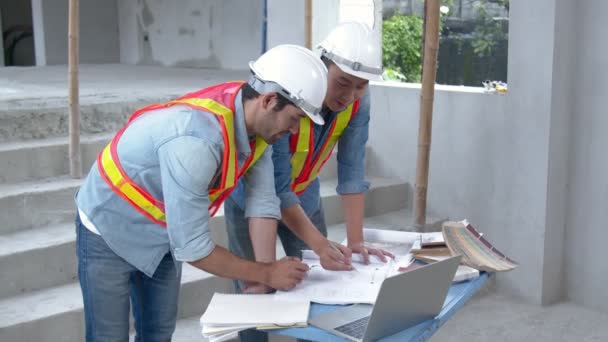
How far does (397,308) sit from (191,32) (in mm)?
6928

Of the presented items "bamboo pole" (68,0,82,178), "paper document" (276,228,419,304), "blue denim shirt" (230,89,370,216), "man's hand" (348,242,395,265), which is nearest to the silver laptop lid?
"paper document" (276,228,419,304)

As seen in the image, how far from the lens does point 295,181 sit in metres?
2.34

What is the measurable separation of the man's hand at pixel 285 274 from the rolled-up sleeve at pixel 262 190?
168mm

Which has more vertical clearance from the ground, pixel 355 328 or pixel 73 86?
pixel 73 86

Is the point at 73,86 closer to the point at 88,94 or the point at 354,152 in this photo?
the point at 88,94

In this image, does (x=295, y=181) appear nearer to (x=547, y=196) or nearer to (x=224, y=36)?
(x=547, y=196)

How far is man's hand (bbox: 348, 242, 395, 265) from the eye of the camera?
79.3 inches

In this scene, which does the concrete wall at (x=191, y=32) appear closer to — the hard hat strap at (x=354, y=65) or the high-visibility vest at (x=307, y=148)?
the high-visibility vest at (x=307, y=148)

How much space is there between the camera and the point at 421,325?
1.60 meters

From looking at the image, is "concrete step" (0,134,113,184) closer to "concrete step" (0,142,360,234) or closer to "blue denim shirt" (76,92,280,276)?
"concrete step" (0,142,360,234)

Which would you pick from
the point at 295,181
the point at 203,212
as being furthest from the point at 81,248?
the point at 295,181

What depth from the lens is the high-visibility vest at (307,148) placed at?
2205mm

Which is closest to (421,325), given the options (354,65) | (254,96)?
(254,96)

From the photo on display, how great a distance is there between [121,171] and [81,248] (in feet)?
0.88
